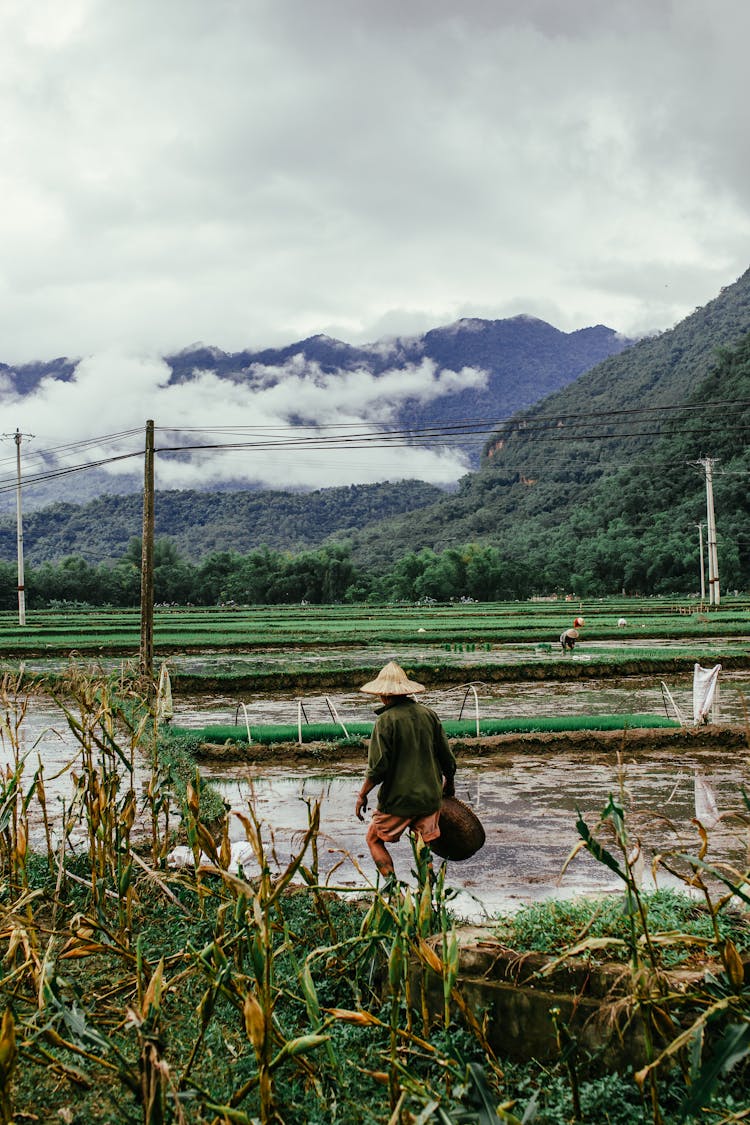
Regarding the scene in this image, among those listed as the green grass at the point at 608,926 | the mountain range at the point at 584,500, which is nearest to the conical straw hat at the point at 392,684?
the green grass at the point at 608,926

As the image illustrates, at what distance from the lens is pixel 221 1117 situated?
283cm

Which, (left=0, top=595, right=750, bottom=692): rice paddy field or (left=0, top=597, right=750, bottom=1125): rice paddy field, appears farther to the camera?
(left=0, top=595, right=750, bottom=692): rice paddy field

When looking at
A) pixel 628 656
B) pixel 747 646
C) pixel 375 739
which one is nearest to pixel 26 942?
pixel 375 739

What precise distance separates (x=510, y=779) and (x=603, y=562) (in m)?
71.5

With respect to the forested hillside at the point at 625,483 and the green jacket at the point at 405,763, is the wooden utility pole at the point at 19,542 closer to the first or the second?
the forested hillside at the point at 625,483

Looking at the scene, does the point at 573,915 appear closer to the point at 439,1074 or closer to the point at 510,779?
the point at 439,1074

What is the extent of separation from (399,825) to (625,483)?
289 feet

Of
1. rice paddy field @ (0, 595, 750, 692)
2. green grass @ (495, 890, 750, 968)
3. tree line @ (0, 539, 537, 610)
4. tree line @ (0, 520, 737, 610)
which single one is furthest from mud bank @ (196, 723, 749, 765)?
tree line @ (0, 539, 537, 610)

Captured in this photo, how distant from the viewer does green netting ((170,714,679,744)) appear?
43.5 feet

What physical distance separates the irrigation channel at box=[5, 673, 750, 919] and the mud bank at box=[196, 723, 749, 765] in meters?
0.03

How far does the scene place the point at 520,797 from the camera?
387 inches

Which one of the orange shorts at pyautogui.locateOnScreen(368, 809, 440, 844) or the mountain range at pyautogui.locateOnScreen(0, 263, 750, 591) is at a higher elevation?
the mountain range at pyautogui.locateOnScreen(0, 263, 750, 591)

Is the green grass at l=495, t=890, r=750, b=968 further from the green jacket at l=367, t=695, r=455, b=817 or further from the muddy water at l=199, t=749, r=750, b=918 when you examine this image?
the green jacket at l=367, t=695, r=455, b=817

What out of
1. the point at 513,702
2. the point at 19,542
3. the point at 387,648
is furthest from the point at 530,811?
the point at 19,542
